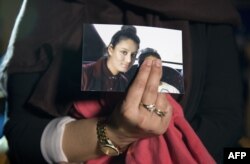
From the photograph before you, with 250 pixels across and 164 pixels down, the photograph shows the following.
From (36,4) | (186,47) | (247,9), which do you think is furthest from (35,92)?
(247,9)

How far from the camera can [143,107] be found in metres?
0.56

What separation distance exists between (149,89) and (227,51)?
1.10ft

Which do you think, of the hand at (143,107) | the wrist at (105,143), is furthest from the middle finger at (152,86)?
the wrist at (105,143)

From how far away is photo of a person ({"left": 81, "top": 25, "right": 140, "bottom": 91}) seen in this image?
1.88ft

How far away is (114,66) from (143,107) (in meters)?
0.08

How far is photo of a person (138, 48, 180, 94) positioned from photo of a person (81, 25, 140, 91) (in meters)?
0.01

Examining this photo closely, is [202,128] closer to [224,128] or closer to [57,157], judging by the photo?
[224,128]

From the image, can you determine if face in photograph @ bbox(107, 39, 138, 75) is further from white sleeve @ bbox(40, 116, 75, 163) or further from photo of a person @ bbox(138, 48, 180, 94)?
white sleeve @ bbox(40, 116, 75, 163)

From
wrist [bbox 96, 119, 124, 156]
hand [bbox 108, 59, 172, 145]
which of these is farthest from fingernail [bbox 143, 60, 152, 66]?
wrist [bbox 96, 119, 124, 156]

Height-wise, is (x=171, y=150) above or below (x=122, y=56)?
below

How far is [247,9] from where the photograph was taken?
1.01 meters

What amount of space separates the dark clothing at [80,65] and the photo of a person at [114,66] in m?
0.13

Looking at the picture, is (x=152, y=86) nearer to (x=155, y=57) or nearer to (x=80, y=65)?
(x=155, y=57)

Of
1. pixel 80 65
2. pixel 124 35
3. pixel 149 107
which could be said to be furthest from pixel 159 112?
pixel 80 65
